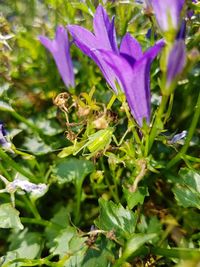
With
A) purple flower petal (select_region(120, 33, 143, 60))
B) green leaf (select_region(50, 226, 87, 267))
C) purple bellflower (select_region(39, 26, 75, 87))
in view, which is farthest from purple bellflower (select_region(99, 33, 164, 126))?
purple bellflower (select_region(39, 26, 75, 87))

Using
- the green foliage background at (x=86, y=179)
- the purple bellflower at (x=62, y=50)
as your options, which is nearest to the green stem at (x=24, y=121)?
the green foliage background at (x=86, y=179)

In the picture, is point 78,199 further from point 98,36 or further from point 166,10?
point 166,10

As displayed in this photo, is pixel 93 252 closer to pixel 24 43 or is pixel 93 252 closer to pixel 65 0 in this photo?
pixel 65 0

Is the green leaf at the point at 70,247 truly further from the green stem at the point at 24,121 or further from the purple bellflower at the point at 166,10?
the purple bellflower at the point at 166,10

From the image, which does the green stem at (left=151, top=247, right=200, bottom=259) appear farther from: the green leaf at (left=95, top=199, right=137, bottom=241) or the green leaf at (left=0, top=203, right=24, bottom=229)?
the green leaf at (left=0, top=203, right=24, bottom=229)

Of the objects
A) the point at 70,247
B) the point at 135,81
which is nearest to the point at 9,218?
the point at 70,247
